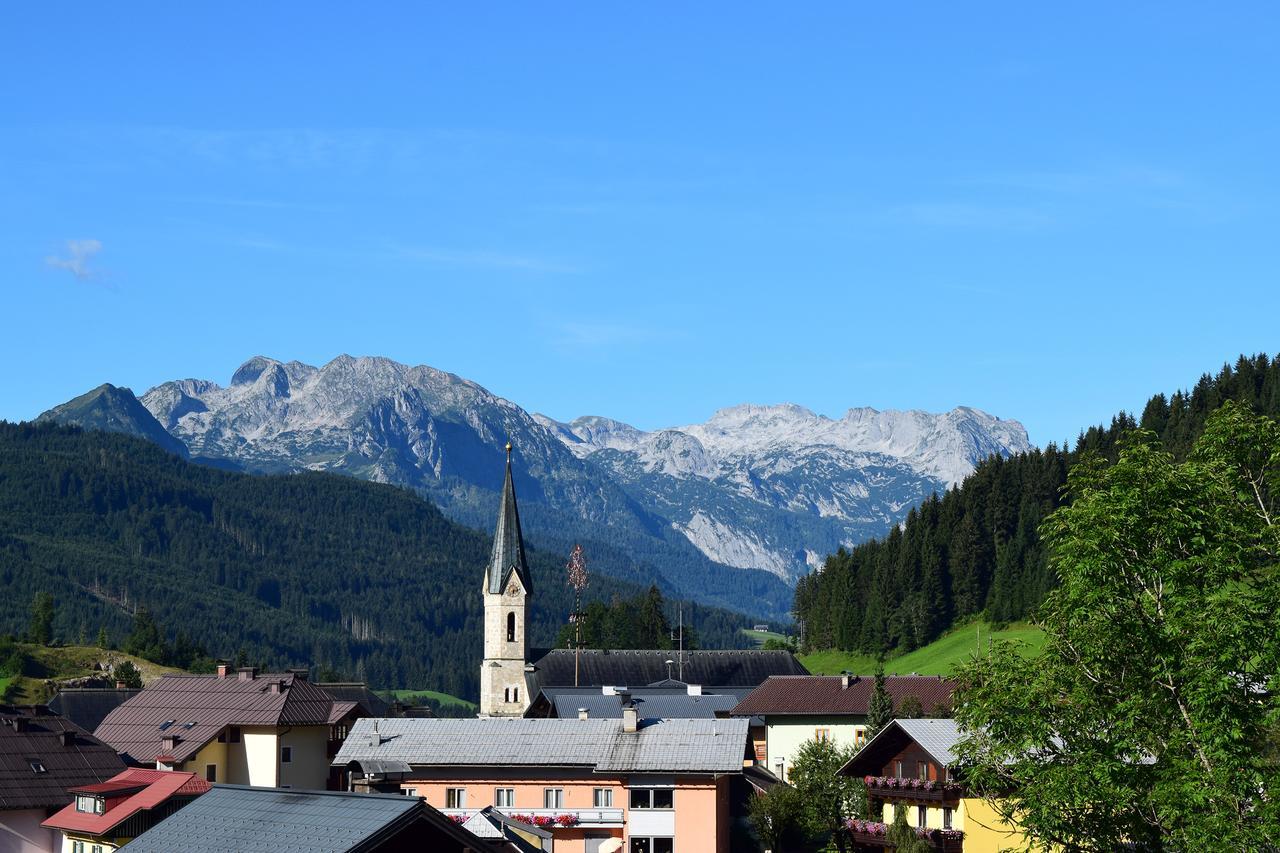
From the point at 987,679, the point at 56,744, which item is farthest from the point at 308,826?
the point at 56,744

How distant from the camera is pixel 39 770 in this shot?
6738cm

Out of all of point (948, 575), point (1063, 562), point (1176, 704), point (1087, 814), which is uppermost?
point (948, 575)

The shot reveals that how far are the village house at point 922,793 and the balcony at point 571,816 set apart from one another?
10084 mm

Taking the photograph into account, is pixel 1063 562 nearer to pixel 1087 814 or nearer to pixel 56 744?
pixel 1087 814

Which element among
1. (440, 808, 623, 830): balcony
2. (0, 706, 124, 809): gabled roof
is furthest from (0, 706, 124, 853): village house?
(440, 808, 623, 830): balcony

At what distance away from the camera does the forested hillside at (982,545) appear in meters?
162

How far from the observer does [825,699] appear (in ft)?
326

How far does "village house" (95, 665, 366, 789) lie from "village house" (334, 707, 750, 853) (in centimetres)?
873

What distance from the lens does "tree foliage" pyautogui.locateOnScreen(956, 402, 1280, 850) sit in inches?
1489

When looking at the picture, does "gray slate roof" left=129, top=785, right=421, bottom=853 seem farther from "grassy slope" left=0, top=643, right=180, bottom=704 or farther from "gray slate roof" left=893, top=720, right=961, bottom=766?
"grassy slope" left=0, top=643, right=180, bottom=704

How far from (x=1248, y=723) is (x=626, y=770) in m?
34.4

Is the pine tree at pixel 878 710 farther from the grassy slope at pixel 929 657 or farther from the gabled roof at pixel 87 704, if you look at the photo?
the grassy slope at pixel 929 657

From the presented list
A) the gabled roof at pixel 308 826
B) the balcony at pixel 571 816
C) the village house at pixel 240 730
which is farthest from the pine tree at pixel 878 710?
the gabled roof at pixel 308 826

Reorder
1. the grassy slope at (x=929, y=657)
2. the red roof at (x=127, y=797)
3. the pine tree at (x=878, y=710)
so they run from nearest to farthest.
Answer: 1. the red roof at (x=127, y=797)
2. the pine tree at (x=878, y=710)
3. the grassy slope at (x=929, y=657)
